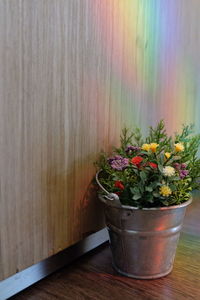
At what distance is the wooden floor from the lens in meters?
0.71

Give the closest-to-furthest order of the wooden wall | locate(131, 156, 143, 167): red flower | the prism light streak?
the wooden wall < locate(131, 156, 143, 167): red flower < the prism light streak

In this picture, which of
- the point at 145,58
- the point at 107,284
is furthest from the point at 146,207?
the point at 145,58

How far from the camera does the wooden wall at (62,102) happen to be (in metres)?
0.63

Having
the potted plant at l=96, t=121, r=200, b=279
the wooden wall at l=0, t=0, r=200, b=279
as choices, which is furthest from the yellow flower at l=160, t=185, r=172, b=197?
the wooden wall at l=0, t=0, r=200, b=279

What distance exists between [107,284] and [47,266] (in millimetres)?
142

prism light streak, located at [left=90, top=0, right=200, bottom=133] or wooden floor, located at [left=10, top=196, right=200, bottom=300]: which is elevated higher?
prism light streak, located at [left=90, top=0, right=200, bottom=133]

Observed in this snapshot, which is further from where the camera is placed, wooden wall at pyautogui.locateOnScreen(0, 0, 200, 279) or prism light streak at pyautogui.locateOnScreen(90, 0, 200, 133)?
prism light streak at pyautogui.locateOnScreen(90, 0, 200, 133)

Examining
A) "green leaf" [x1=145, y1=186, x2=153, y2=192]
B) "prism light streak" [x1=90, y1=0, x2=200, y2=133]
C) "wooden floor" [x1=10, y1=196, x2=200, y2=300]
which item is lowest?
"wooden floor" [x1=10, y1=196, x2=200, y2=300]

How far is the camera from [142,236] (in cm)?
73

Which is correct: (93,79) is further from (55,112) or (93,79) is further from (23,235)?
(23,235)

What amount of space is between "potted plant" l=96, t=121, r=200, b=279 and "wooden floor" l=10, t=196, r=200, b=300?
29 millimetres

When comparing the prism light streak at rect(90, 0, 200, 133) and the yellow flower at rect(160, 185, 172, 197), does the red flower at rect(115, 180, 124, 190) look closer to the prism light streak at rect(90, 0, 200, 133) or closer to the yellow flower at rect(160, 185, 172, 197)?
the yellow flower at rect(160, 185, 172, 197)

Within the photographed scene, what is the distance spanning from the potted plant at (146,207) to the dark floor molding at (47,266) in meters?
0.11

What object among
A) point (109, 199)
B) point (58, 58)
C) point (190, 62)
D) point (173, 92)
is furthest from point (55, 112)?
point (190, 62)
